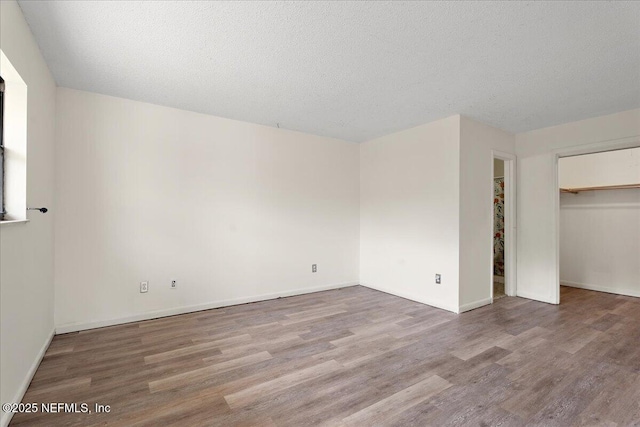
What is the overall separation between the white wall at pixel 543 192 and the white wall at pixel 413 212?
58.1 inches

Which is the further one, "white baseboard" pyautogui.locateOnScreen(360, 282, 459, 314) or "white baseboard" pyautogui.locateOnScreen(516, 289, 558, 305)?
"white baseboard" pyautogui.locateOnScreen(516, 289, 558, 305)

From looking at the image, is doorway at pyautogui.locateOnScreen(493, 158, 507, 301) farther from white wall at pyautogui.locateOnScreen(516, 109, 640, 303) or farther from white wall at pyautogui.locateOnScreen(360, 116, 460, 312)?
white wall at pyautogui.locateOnScreen(360, 116, 460, 312)

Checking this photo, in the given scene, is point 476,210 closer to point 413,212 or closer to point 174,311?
point 413,212

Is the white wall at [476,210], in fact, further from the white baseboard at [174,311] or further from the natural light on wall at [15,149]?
the natural light on wall at [15,149]

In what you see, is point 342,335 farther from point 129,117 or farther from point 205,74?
point 129,117

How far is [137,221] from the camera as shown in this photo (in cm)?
328

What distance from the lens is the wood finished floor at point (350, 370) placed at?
1771 mm

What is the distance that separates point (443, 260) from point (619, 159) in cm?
356

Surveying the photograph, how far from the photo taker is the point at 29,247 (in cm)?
208

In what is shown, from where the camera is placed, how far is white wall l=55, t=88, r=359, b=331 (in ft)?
9.84

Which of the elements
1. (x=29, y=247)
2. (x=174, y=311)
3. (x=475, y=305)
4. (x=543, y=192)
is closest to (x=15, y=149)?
(x=29, y=247)

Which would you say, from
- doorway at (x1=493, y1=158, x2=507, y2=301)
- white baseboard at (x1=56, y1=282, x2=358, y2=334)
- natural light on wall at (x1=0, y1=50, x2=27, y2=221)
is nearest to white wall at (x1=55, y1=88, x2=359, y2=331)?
white baseboard at (x1=56, y1=282, x2=358, y2=334)

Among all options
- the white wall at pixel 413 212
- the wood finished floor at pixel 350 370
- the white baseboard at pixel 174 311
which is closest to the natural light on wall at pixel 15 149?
the wood finished floor at pixel 350 370

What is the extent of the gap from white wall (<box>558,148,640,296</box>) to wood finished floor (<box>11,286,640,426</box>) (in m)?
1.37
